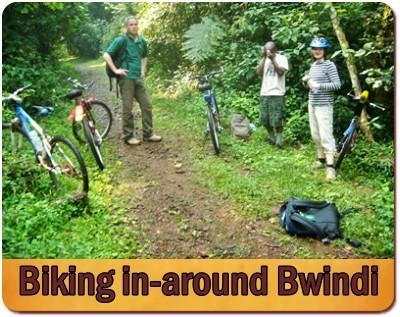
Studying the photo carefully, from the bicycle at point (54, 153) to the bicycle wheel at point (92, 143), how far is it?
0.12 metres

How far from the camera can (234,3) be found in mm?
4195

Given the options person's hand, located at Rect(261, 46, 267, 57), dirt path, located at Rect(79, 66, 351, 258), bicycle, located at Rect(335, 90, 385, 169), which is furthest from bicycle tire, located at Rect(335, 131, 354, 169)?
person's hand, located at Rect(261, 46, 267, 57)

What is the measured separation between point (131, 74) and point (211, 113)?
2.23 feet

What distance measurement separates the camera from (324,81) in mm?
4328

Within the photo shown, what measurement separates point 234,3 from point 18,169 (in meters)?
1.90

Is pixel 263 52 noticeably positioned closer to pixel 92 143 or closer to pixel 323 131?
pixel 323 131

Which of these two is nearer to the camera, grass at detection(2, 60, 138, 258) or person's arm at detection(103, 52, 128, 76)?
grass at detection(2, 60, 138, 258)

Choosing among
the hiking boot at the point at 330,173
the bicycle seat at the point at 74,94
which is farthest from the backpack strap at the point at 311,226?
the bicycle seat at the point at 74,94

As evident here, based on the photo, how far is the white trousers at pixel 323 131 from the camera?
4.31 m

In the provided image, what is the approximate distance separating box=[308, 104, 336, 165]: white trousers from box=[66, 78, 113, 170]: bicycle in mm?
1481

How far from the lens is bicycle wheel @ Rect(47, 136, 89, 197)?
423 centimetres

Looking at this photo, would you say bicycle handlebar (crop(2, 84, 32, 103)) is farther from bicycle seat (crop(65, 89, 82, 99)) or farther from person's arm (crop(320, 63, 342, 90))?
person's arm (crop(320, 63, 342, 90))

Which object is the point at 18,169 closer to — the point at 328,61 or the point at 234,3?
the point at 234,3

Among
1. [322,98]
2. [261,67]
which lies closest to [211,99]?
[261,67]
